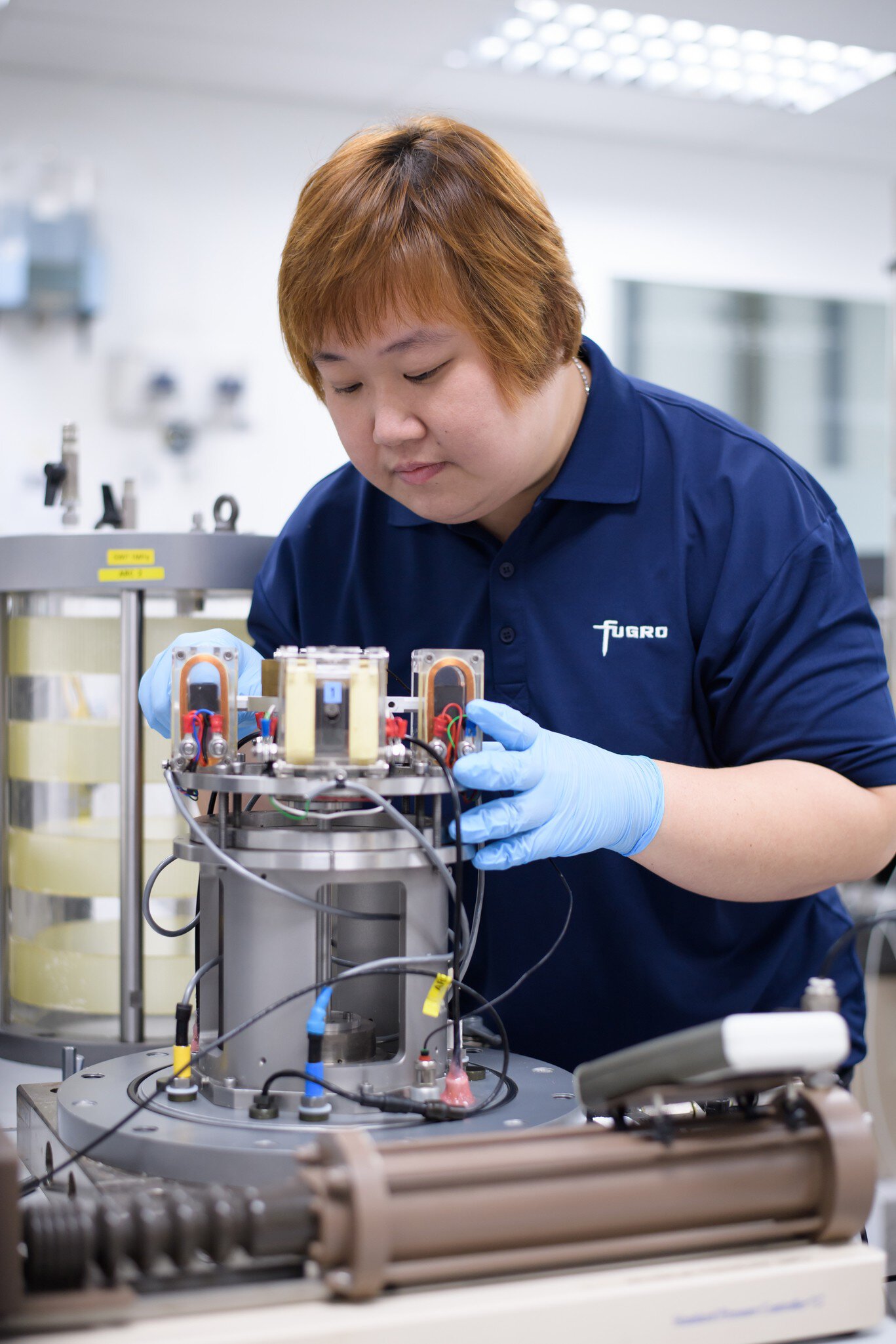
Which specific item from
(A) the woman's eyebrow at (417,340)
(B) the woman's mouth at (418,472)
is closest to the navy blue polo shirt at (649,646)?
(B) the woman's mouth at (418,472)

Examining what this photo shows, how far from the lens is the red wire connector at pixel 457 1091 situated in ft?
2.88

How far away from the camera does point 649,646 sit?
133cm

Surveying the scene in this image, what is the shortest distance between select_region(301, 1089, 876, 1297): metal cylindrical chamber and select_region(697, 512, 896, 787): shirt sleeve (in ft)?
1.63

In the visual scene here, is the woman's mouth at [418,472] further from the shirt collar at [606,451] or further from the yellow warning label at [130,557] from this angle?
the yellow warning label at [130,557]

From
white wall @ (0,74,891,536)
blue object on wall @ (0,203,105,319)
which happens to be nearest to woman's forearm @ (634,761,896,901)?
white wall @ (0,74,891,536)

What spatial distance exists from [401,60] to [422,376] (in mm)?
2636

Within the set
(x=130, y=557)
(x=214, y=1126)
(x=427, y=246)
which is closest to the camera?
(x=214, y=1126)

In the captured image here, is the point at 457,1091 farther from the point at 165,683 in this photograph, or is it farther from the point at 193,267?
the point at 193,267

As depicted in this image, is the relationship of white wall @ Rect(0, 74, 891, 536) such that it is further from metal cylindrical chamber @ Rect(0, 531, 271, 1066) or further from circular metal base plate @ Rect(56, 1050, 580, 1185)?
circular metal base plate @ Rect(56, 1050, 580, 1185)

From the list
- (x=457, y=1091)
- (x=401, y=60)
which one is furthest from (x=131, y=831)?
(x=401, y=60)

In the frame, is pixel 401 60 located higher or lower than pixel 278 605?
higher

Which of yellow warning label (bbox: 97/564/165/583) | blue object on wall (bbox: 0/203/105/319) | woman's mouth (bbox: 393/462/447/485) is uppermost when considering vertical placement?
blue object on wall (bbox: 0/203/105/319)

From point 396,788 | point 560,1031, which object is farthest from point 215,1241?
point 560,1031

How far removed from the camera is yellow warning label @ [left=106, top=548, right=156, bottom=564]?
2.16 metres
